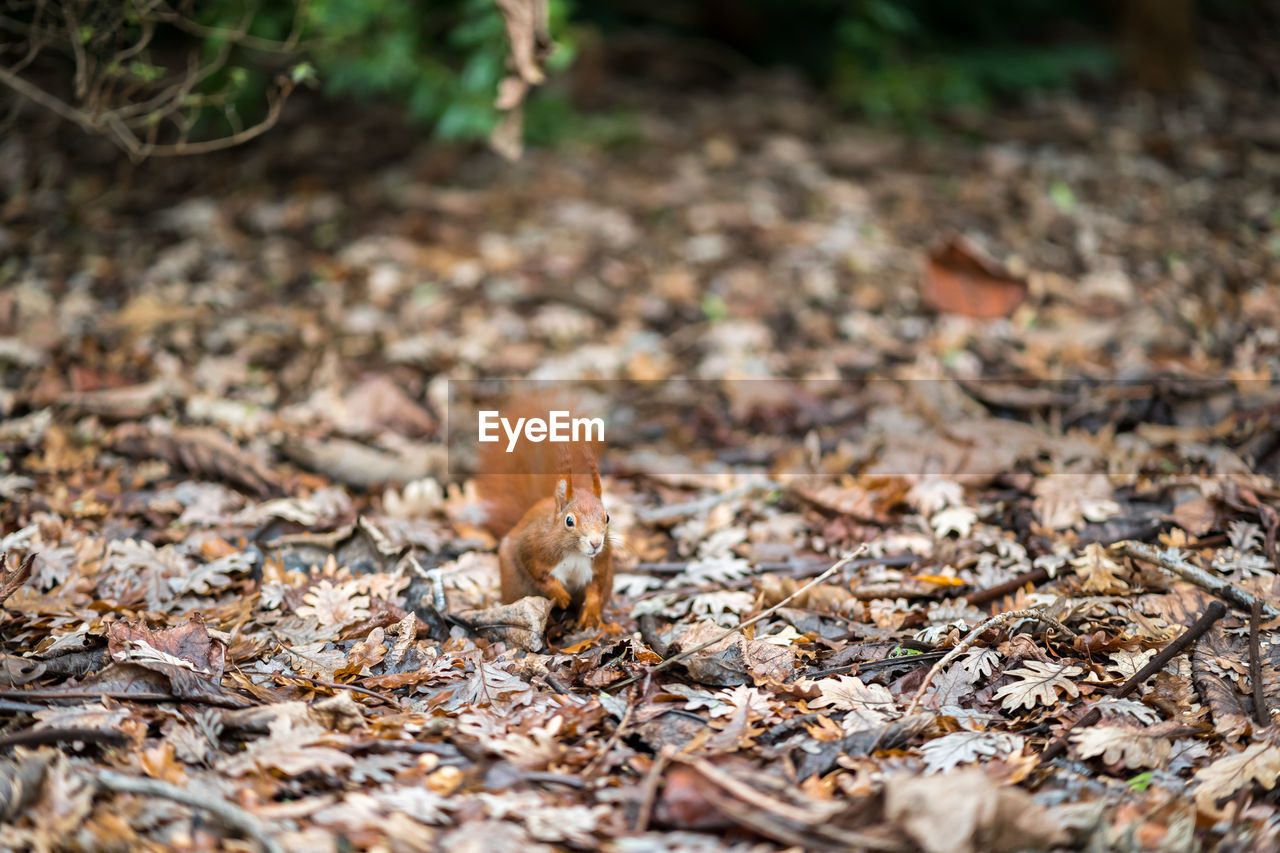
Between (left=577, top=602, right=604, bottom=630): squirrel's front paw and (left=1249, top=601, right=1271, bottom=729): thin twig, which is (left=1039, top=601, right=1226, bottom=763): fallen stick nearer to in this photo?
(left=1249, top=601, right=1271, bottom=729): thin twig

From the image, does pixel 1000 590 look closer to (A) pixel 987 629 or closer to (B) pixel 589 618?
(A) pixel 987 629

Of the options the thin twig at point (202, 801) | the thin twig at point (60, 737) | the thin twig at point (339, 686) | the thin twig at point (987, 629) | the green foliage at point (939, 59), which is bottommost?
the thin twig at point (339, 686)

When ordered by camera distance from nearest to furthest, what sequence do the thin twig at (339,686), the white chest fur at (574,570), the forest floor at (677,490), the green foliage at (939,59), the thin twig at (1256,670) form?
the forest floor at (677,490) < the thin twig at (1256,670) < the thin twig at (339,686) < the white chest fur at (574,570) < the green foliage at (939,59)

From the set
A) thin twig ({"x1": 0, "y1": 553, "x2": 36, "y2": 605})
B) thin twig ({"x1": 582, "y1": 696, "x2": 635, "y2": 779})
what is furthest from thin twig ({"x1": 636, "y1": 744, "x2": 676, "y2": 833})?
thin twig ({"x1": 0, "y1": 553, "x2": 36, "y2": 605})

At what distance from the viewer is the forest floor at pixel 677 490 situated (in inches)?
92.2

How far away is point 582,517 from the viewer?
9.61 ft

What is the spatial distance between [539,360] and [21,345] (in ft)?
8.38

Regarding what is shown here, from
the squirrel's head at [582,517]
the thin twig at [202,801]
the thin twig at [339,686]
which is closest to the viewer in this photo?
the thin twig at [202,801]

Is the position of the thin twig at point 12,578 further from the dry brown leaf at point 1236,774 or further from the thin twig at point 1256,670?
the thin twig at point 1256,670

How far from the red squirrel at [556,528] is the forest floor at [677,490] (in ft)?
0.52

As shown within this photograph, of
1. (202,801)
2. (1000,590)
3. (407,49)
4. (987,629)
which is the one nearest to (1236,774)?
(987,629)

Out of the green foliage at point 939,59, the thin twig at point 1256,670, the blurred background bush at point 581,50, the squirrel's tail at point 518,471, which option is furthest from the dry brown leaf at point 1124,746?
the green foliage at point 939,59

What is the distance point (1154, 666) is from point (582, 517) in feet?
5.44

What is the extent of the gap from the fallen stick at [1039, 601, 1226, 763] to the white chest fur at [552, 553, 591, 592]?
1366 millimetres
